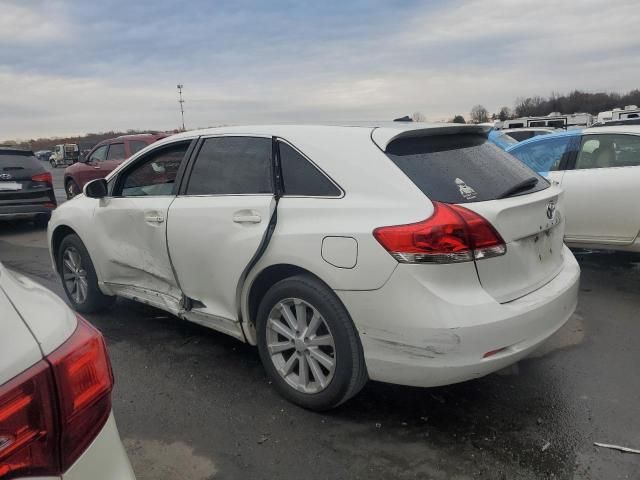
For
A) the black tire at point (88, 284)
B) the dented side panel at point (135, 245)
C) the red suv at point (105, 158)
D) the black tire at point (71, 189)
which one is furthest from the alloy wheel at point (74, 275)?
the black tire at point (71, 189)

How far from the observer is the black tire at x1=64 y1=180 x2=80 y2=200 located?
14452 millimetres

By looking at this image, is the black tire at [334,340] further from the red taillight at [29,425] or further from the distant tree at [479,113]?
the distant tree at [479,113]

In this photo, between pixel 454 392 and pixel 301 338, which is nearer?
pixel 301 338

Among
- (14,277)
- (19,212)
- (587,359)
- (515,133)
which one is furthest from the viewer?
(515,133)

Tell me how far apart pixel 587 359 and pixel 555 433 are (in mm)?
1075

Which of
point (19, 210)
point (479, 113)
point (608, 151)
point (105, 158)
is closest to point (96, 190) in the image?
point (608, 151)

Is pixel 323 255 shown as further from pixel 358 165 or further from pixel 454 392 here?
pixel 454 392

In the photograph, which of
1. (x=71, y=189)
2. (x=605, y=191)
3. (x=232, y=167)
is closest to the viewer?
(x=232, y=167)

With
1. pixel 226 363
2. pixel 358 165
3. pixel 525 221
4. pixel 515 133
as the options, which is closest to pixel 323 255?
pixel 358 165

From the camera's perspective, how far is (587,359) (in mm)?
3686

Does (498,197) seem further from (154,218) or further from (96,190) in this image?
(96,190)

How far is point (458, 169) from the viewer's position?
297 cm

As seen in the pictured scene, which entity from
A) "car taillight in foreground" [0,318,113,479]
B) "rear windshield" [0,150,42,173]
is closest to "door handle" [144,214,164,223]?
"car taillight in foreground" [0,318,113,479]

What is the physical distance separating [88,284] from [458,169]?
11.0 feet
